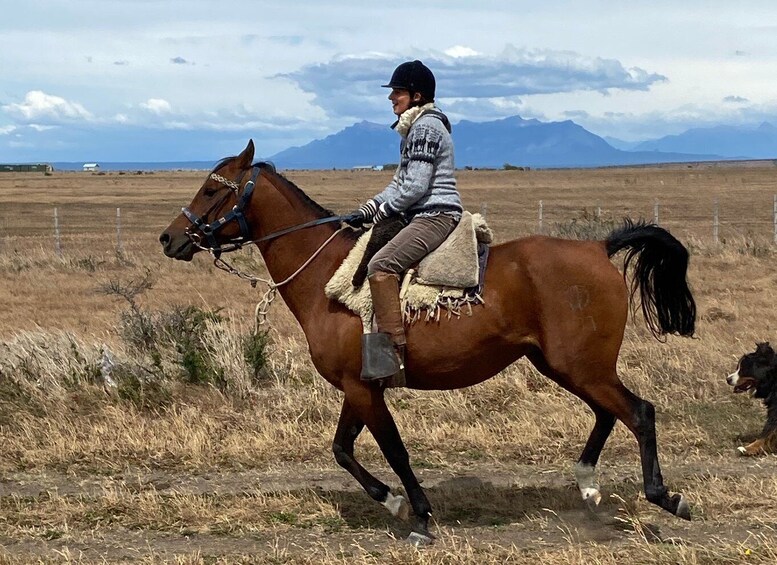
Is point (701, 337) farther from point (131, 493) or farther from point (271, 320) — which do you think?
point (131, 493)

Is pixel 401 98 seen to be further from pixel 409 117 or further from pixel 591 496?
A: pixel 591 496

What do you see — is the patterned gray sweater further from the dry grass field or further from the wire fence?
the wire fence

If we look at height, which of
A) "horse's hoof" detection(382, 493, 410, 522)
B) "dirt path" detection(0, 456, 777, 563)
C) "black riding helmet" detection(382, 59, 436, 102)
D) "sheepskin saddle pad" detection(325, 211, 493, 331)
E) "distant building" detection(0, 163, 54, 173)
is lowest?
"dirt path" detection(0, 456, 777, 563)

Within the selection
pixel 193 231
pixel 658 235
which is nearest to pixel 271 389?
pixel 193 231

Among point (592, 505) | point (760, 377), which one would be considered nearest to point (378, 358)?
point (592, 505)

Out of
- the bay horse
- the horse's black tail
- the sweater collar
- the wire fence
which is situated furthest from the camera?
the wire fence

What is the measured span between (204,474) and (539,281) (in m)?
3.12

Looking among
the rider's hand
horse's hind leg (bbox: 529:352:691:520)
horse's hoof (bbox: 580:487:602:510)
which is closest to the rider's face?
the rider's hand

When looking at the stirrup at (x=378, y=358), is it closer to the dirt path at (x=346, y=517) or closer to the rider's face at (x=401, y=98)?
the dirt path at (x=346, y=517)

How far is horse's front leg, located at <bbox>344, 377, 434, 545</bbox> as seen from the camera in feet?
18.9

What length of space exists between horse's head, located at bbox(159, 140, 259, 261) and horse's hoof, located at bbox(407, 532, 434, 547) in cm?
230

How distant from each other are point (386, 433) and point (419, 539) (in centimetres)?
68

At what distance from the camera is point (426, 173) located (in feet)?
18.8

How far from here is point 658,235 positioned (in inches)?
235
